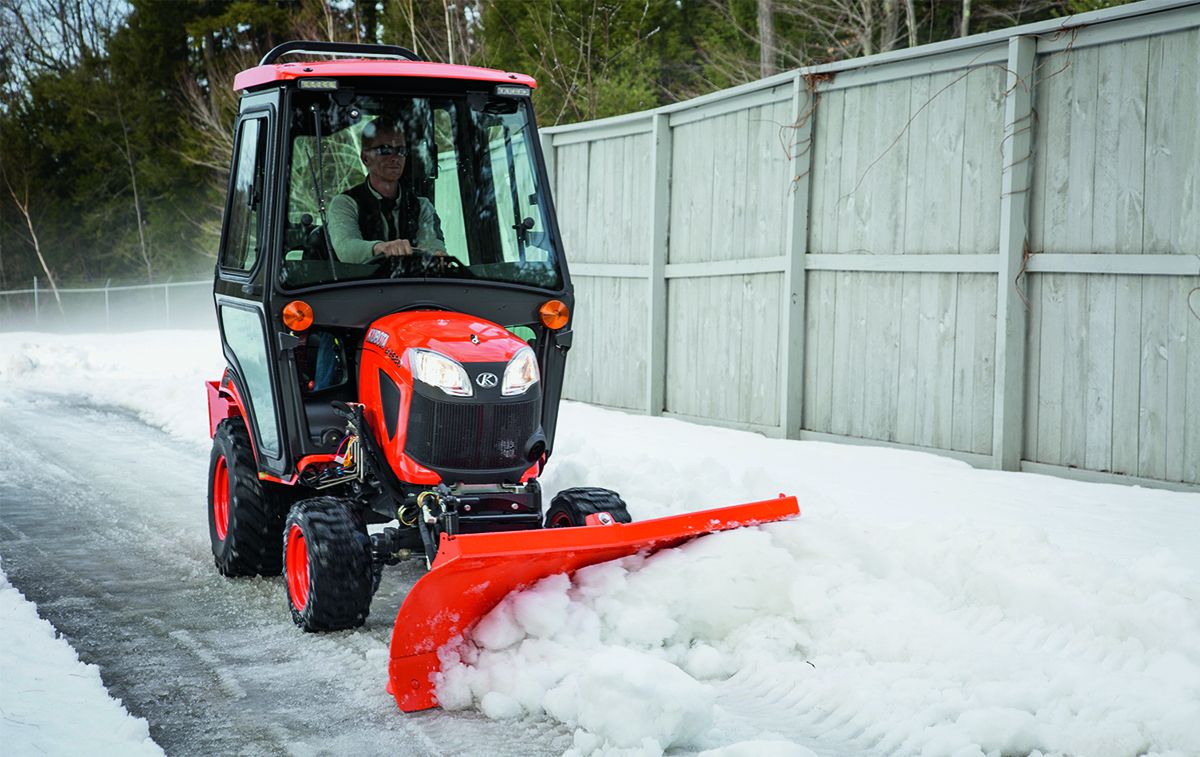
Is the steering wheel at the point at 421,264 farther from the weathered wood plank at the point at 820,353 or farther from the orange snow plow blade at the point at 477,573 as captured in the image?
the weathered wood plank at the point at 820,353

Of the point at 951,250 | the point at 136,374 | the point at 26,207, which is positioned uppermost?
the point at 26,207

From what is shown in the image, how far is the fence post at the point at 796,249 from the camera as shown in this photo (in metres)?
9.11

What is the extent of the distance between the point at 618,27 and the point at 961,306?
15604 mm

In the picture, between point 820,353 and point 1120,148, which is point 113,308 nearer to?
point 820,353

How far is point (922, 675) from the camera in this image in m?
4.12

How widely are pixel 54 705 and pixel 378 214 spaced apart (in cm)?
244

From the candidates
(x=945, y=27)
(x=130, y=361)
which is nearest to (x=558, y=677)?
(x=130, y=361)

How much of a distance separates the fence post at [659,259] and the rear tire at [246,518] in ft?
17.0

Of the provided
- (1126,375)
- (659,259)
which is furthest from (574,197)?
(1126,375)

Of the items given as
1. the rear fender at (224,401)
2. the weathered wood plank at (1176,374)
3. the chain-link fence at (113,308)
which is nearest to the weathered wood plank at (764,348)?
the weathered wood plank at (1176,374)

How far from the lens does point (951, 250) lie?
26.3 feet

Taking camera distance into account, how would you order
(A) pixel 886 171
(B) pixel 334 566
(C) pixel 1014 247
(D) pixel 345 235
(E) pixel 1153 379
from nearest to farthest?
(B) pixel 334 566 → (D) pixel 345 235 → (E) pixel 1153 379 → (C) pixel 1014 247 → (A) pixel 886 171

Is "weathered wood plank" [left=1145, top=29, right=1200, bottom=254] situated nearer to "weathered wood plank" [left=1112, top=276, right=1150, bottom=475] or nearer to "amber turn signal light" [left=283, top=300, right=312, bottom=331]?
"weathered wood plank" [left=1112, top=276, right=1150, bottom=475]

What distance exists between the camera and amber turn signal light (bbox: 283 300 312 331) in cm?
518
